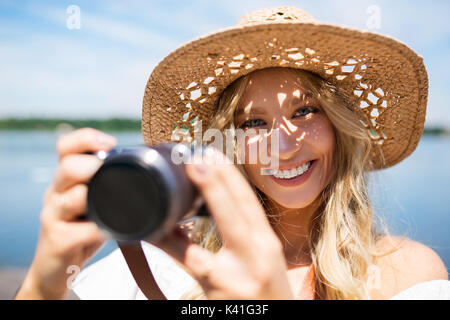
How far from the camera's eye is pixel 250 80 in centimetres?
136

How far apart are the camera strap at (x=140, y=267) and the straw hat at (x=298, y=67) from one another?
0.54 meters

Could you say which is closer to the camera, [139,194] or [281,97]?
[139,194]

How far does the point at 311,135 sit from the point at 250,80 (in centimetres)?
30

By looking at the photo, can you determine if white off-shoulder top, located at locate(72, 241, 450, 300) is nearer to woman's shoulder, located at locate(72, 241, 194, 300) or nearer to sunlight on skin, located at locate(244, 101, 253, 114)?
woman's shoulder, located at locate(72, 241, 194, 300)

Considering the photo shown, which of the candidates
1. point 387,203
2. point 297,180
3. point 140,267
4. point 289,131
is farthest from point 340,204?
point 140,267

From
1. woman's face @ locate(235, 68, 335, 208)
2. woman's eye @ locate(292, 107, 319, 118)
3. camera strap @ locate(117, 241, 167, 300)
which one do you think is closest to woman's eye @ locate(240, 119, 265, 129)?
woman's face @ locate(235, 68, 335, 208)

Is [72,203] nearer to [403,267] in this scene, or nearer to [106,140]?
[106,140]

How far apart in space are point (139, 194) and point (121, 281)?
3.69 ft

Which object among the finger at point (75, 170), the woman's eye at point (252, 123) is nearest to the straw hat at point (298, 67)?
the woman's eye at point (252, 123)

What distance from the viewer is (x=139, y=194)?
0.67 m

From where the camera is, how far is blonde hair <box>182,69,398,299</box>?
50.1 inches

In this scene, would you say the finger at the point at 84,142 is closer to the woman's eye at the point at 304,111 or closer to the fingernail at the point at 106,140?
the fingernail at the point at 106,140

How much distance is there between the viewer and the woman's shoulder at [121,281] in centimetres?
154
